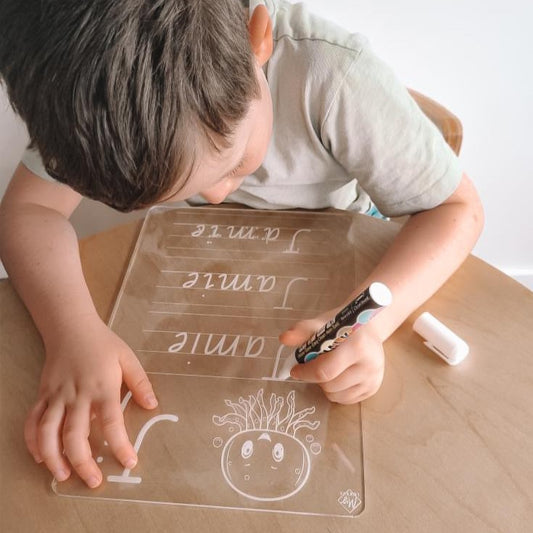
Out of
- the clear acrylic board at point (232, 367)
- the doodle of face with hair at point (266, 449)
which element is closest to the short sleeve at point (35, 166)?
the clear acrylic board at point (232, 367)

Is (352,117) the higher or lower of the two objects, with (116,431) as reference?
higher

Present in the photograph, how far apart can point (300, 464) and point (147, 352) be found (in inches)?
7.1

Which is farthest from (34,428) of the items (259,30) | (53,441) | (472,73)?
(472,73)

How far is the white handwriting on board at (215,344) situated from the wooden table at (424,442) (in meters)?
0.10

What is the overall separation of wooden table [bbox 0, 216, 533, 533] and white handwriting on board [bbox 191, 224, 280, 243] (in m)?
0.14

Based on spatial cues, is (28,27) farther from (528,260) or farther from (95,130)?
(528,260)

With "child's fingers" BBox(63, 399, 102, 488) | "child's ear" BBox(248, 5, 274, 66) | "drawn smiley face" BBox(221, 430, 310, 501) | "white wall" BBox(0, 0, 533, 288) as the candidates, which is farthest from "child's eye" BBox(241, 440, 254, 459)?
"white wall" BBox(0, 0, 533, 288)

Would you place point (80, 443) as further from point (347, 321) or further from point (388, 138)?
point (388, 138)

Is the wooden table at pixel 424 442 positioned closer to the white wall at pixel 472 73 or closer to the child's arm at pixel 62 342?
the child's arm at pixel 62 342

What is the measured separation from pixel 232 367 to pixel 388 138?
0.92ft

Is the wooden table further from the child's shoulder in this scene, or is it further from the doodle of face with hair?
the child's shoulder

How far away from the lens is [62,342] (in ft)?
1.71

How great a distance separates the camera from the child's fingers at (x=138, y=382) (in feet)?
1.59

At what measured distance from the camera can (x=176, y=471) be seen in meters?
0.45
